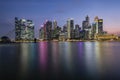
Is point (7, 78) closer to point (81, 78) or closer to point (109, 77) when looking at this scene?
point (81, 78)

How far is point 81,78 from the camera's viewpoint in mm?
24953

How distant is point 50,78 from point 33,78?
1872 mm

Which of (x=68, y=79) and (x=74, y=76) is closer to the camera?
(x=68, y=79)

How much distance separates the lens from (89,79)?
2436 cm

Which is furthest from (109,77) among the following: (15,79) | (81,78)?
(15,79)

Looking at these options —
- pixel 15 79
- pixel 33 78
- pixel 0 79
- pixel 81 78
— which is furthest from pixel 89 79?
pixel 0 79

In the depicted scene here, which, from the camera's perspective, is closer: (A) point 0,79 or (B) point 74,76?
(A) point 0,79

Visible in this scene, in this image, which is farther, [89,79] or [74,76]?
[74,76]

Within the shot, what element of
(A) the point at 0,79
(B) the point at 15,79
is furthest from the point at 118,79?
(A) the point at 0,79

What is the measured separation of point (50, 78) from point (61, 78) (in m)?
1.22

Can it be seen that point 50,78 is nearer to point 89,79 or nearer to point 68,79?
point 68,79

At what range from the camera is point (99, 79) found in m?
24.2

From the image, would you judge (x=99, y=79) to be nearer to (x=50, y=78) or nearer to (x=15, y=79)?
(x=50, y=78)

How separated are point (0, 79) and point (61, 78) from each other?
657cm
